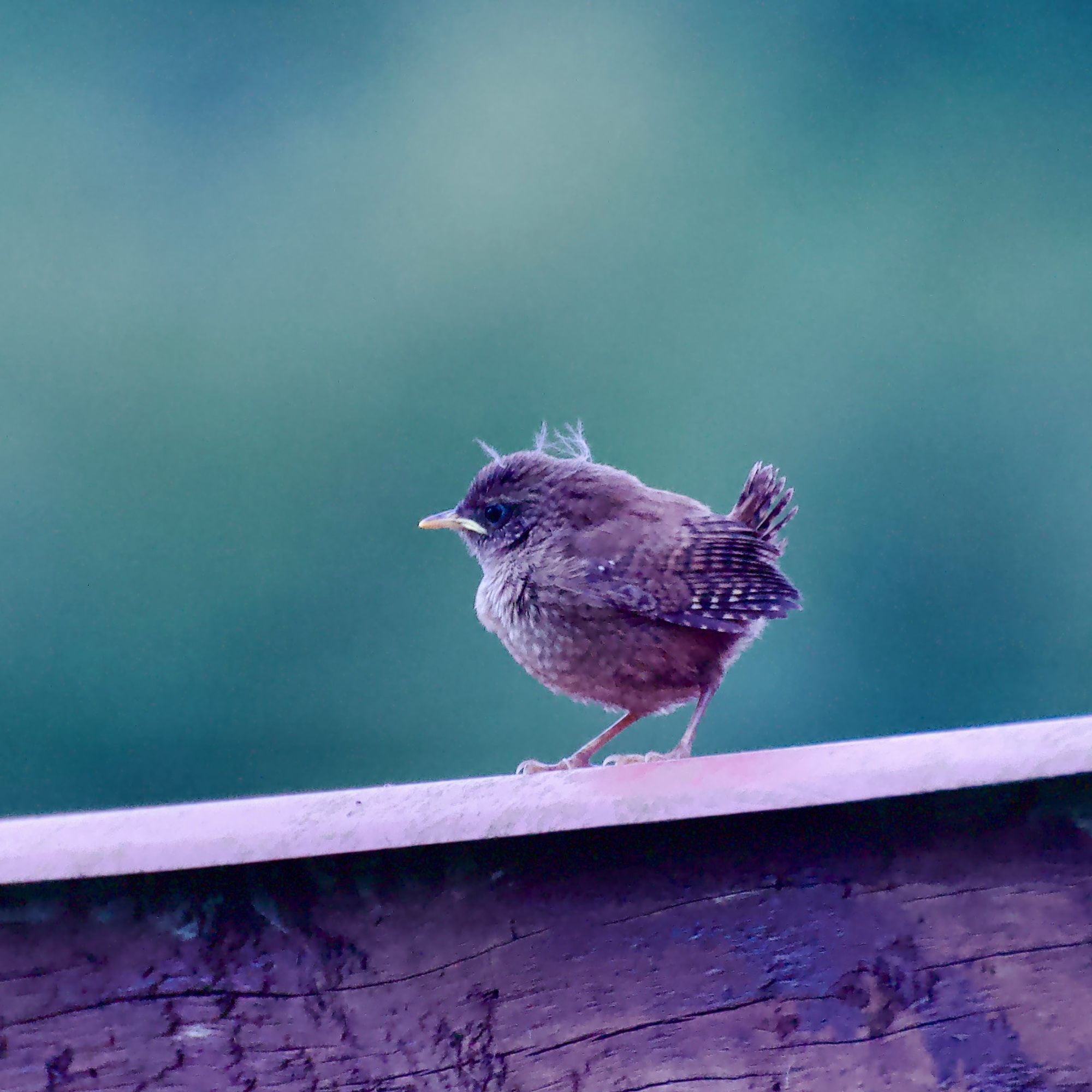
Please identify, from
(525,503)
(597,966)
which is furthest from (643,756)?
(597,966)

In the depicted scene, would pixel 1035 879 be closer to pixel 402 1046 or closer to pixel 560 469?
pixel 402 1046

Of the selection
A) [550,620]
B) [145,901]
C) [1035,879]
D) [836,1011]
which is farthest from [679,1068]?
[550,620]

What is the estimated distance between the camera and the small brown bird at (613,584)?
76.5 inches

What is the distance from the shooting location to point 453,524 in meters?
2.29

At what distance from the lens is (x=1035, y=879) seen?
Result: 938 mm

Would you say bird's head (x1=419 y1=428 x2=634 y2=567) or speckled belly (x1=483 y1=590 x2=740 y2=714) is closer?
speckled belly (x1=483 y1=590 x2=740 y2=714)

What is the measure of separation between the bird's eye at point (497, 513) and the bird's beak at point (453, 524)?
0.09 ft

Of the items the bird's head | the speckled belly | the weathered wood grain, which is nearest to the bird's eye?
the bird's head

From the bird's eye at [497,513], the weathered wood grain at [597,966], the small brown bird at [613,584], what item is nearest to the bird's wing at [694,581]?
the small brown bird at [613,584]

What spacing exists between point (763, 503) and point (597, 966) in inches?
60.4

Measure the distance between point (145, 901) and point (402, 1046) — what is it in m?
0.24

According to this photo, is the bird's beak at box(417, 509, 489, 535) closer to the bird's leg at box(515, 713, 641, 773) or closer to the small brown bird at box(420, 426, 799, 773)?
the small brown bird at box(420, 426, 799, 773)

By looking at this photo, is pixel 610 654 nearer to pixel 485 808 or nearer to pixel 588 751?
pixel 588 751

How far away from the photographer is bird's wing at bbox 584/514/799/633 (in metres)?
1.94
